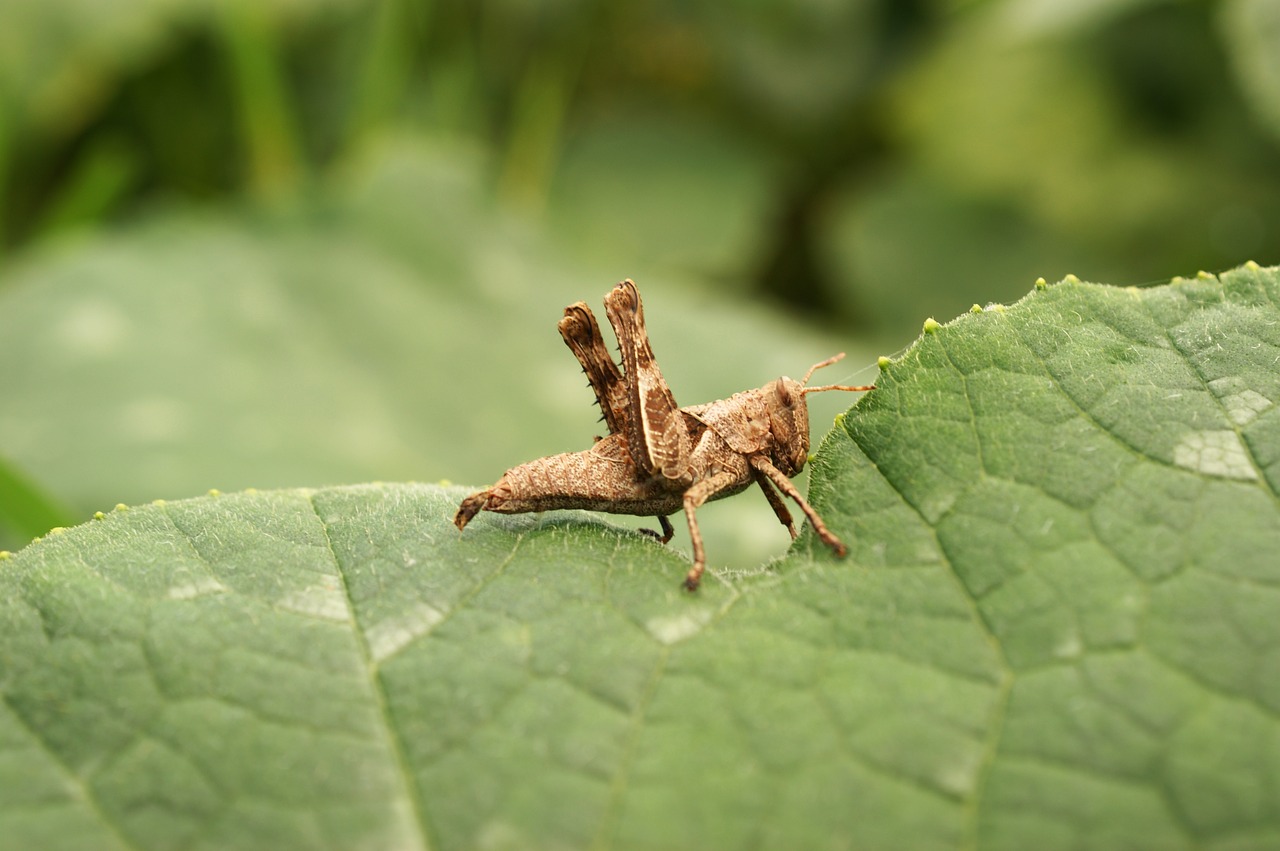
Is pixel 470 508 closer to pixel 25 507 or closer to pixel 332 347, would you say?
pixel 25 507

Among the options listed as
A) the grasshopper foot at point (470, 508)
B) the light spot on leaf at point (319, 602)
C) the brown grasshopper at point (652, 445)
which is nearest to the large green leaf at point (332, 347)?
the brown grasshopper at point (652, 445)

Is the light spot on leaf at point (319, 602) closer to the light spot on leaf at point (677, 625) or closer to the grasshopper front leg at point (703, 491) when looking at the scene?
the light spot on leaf at point (677, 625)

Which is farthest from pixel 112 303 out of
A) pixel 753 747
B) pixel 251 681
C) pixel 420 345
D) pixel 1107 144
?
pixel 1107 144

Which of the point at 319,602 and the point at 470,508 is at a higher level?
the point at 470,508

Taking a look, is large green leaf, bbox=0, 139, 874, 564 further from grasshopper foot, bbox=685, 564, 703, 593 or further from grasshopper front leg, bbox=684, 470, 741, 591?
grasshopper foot, bbox=685, 564, 703, 593

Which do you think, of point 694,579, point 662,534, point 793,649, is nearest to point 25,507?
point 662,534

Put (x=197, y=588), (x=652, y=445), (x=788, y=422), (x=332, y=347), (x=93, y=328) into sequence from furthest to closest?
(x=332, y=347)
(x=93, y=328)
(x=788, y=422)
(x=652, y=445)
(x=197, y=588)
